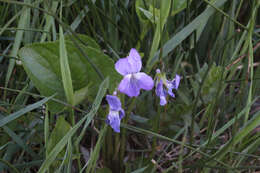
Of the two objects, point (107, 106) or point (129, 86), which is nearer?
point (129, 86)

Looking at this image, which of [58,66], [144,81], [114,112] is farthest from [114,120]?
[58,66]

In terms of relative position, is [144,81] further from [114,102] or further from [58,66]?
[58,66]

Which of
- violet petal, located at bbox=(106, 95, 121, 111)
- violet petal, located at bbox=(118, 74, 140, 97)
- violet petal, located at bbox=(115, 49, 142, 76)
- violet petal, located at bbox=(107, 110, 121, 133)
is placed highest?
violet petal, located at bbox=(115, 49, 142, 76)

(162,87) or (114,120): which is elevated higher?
(162,87)

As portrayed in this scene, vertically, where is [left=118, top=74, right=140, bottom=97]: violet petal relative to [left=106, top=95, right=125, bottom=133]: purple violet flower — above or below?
above

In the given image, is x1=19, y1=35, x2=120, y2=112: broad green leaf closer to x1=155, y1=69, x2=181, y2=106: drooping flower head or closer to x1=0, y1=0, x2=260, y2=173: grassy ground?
x1=0, y1=0, x2=260, y2=173: grassy ground

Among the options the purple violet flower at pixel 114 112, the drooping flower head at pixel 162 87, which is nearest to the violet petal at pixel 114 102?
the purple violet flower at pixel 114 112

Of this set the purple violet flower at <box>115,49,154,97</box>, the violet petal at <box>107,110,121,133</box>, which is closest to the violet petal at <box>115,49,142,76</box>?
the purple violet flower at <box>115,49,154,97</box>
